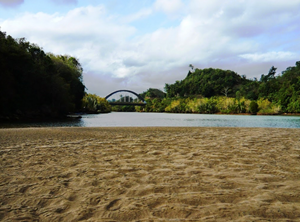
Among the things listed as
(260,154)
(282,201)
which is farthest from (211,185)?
(260,154)

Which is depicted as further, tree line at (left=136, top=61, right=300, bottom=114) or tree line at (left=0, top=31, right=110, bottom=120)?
tree line at (left=136, top=61, right=300, bottom=114)

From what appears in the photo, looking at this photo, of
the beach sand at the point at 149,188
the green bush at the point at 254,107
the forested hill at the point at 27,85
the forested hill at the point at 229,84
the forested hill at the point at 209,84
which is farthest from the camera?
the forested hill at the point at 209,84

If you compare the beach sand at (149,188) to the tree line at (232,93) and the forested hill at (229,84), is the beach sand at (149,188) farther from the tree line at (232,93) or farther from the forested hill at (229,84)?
the forested hill at (229,84)

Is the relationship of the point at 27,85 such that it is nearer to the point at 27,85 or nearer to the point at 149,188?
→ the point at 27,85

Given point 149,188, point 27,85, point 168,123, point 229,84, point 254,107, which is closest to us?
point 149,188

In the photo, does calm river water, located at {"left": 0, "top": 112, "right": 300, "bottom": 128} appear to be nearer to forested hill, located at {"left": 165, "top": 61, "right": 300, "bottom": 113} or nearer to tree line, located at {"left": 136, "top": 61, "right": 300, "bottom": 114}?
tree line, located at {"left": 136, "top": 61, "right": 300, "bottom": 114}

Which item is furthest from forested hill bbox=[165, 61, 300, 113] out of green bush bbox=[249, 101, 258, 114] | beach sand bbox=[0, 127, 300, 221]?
beach sand bbox=[0, 127, 300, 221]

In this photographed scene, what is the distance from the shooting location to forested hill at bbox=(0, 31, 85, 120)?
101 ft

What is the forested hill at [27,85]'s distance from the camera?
3069 cm

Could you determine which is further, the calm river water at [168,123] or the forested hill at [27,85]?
the forested hill at [27,85]

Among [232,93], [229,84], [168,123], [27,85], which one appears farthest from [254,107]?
[229,84]

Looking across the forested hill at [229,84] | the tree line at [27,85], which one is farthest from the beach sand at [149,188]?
the forested hill at [229,84]

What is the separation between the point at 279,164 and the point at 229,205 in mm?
3223

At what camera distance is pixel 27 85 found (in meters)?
35.3
